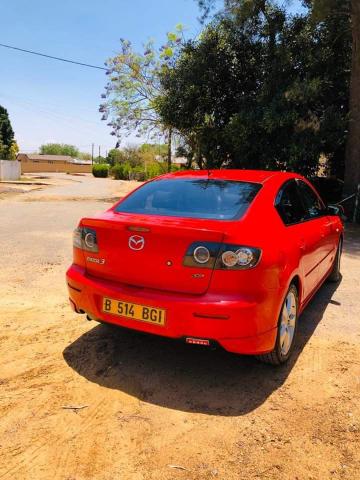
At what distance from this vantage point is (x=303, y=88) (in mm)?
12297

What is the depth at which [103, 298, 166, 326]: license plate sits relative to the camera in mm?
2893

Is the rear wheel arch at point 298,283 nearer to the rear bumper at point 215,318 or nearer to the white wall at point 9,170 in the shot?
the rear bumper at point 215,318

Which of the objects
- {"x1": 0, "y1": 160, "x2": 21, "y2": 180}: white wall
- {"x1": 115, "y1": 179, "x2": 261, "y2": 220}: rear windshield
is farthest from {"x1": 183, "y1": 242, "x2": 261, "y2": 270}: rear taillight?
{"x1": 0, "y1": 160, "x2": 21, "y2": 180}: white wall

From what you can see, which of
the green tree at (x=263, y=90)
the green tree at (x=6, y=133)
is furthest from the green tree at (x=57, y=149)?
the green tree at (x=263, y=90)

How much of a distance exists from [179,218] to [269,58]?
13163 millimetres

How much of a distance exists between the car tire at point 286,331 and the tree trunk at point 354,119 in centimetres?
1028

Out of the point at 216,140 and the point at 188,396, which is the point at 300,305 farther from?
the point at 216,140

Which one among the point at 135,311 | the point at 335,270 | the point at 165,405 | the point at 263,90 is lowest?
the point at 165,405

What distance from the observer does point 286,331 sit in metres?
3.34

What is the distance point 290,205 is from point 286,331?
1.15 meters

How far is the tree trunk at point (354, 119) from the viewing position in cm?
1199

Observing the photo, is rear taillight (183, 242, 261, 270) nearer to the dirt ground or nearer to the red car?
the red car

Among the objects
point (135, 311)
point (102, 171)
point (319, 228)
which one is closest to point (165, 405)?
point (135, 311)

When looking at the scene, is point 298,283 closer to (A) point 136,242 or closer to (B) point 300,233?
(B) point 300,233
